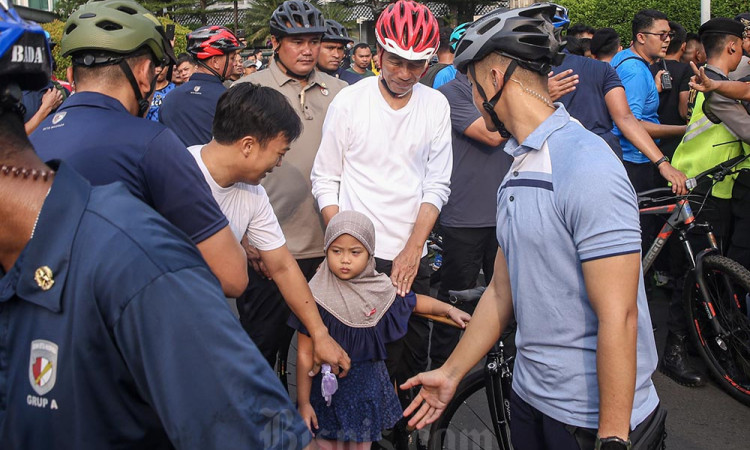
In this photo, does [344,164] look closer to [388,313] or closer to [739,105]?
[388,313]

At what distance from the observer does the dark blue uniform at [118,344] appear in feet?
3.95

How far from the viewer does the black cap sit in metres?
5.62

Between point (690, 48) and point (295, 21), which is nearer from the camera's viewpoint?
point (295, 21)

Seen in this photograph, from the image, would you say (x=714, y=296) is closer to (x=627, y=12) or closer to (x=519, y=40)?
(x=519, y=40)

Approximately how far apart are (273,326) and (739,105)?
351cm

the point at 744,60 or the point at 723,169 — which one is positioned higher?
the point at 744,60

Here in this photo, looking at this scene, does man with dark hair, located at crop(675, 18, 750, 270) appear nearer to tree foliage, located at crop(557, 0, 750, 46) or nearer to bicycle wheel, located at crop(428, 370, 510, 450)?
bicycle wheel, located at crop(428, 370, 510, 450)

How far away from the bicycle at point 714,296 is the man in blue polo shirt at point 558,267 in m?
2.83

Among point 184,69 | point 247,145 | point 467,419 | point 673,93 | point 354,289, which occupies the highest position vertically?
point 247,145

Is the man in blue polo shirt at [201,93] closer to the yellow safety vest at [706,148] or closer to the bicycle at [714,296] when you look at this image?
the bicycle at [714,296]

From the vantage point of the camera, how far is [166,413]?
1.21 m

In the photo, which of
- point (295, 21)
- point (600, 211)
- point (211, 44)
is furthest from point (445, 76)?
point (600, 211)

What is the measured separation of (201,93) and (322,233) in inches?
58.6

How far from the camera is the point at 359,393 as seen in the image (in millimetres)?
3607
